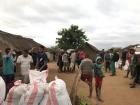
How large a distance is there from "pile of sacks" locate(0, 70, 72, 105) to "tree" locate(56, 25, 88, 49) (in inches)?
1979

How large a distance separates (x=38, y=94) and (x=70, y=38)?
52369 millimetres

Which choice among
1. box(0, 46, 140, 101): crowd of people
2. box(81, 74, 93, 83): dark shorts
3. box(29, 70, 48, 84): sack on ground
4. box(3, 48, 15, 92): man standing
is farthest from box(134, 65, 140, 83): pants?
box(29, 70, 48, 84): sack on ground

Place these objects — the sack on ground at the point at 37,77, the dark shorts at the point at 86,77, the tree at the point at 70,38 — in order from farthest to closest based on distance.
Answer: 1. the tree at the point at 70,38
2. the dark shorts at the point at 86,77
3. the sack on ground at the point at 37,77

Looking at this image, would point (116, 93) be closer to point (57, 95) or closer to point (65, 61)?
point (65, 61)

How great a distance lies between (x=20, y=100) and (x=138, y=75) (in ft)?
38.9

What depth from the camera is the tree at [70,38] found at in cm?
5702

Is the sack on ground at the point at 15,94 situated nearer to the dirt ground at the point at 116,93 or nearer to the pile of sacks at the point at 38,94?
the pile of sacks at the point at 38,94

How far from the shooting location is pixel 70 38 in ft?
191

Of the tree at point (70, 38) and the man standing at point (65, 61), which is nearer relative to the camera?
the man standing at point (65, 61)

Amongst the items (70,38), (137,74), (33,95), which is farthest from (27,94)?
(70,38)

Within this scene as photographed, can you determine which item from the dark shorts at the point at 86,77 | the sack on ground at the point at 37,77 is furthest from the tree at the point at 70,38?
the sack on ground at the point at 37,77

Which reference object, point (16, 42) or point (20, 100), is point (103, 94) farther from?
point (16, 42)

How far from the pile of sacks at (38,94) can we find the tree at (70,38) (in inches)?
1979

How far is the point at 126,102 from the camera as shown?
13969mm
